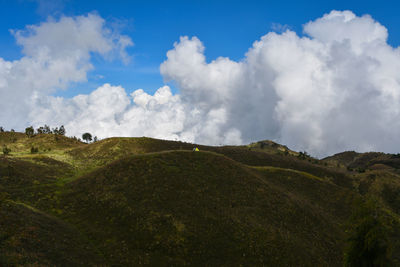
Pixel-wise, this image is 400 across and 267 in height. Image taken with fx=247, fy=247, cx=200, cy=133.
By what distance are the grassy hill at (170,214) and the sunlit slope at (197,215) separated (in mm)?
181

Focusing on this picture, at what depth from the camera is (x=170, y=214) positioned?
40.8 metres

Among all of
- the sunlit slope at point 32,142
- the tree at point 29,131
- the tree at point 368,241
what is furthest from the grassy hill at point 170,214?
the tree at point 29,131

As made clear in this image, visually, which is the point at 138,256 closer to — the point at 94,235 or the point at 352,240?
the point at 94,235

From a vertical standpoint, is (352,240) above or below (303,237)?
above

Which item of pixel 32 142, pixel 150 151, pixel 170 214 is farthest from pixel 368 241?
pixel 32 142

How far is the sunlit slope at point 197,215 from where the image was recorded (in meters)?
34.5

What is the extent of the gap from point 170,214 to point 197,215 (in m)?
4.55

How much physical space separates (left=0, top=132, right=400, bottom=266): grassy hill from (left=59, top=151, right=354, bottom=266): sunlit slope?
0.18 meters

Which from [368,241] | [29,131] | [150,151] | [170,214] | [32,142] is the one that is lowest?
[170,214]

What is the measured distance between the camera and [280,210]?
48625mm

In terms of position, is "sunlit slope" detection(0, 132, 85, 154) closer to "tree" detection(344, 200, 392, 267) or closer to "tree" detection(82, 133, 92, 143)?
"tree" detection(82, 133, 92, 143)

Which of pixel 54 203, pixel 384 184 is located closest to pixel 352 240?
pixel 54 203

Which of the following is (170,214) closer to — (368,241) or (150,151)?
(368,241)

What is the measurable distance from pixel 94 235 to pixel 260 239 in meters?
24.7
